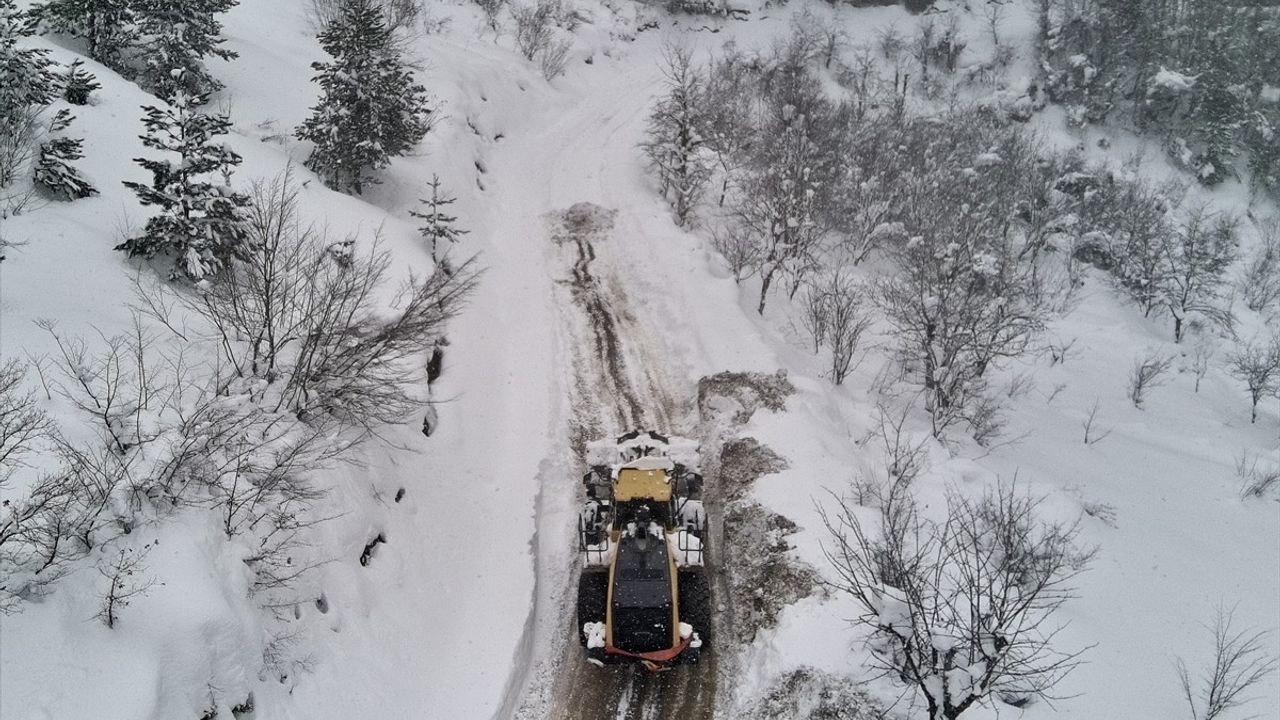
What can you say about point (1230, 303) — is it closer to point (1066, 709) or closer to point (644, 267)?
point (644, 267)

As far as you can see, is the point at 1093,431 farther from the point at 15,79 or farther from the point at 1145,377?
the point at 15,79

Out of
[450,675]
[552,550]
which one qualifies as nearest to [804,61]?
[552,550]

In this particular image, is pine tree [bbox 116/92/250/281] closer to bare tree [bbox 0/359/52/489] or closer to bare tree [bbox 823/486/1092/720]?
bare tree [bbox 0/359/52/489]

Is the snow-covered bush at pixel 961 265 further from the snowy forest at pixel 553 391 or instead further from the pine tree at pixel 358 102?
the pine tree at pixel 358 102

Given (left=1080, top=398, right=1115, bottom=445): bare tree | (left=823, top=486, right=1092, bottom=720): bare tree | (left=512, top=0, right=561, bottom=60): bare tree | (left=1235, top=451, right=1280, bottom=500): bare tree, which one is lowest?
(left=1235, top=451, right=1280, bottom=500): bare tree

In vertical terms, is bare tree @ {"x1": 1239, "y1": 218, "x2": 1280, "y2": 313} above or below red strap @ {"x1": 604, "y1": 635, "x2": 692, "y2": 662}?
above

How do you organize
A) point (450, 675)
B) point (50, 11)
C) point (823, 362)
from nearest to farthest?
point (450, 675) < point (50, 11) < point (823, 362)

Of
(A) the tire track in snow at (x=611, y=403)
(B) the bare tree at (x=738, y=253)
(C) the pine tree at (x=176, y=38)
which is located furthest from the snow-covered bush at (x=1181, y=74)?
(C) the pine tree at (x=176, y=38)

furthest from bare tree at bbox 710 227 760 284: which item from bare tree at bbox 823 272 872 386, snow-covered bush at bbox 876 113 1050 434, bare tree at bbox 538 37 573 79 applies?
bare tree at bbox 538 37 573 79
